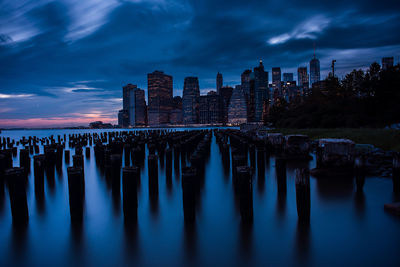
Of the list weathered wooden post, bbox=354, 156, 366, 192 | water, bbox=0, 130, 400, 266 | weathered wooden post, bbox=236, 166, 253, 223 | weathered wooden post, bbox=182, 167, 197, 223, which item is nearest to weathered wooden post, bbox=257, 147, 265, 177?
water, bbox=0, 130, 400, 266

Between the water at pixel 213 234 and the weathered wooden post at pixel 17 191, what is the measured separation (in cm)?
34

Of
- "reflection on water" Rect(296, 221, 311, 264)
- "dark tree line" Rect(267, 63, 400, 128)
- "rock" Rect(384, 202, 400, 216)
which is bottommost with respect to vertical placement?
"reflection on water" Rect(296, 221, 311, 264)

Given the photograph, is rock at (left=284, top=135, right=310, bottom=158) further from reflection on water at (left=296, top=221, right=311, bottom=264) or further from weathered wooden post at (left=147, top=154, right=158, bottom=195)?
reflection on water at (left=296, top=221, right=311, bottom=264)

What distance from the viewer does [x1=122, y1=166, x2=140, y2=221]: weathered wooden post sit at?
5.43 m

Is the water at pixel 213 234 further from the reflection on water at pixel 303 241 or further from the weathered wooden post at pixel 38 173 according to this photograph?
the weathered wooden post at pixel 38 173

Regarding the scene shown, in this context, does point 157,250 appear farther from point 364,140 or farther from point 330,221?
point 364,140

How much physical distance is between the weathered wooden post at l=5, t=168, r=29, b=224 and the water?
13.4 inches

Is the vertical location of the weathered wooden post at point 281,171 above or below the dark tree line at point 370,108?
below

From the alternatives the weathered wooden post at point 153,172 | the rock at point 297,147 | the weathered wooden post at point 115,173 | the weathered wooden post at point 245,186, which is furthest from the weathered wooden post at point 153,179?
the rock at point 297,147

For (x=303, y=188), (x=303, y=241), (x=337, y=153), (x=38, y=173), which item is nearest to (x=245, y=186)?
(x=303, y=188)

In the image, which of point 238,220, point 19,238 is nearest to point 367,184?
point 238,220

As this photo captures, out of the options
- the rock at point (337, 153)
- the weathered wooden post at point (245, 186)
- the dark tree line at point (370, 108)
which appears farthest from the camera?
the dark tree line at point (370, 108)

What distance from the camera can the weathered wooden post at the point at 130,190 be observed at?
17.8 ft

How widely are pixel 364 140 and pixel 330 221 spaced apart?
9.87m
